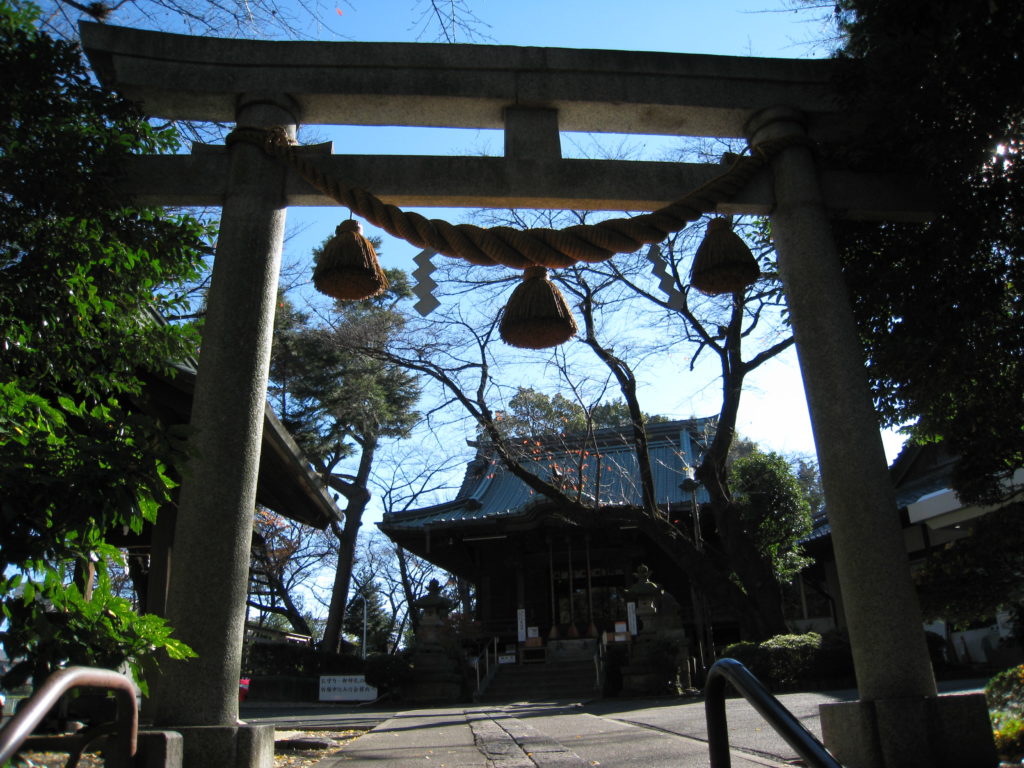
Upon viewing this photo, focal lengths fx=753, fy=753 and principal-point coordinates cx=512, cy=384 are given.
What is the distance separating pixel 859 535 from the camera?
3.68 meters

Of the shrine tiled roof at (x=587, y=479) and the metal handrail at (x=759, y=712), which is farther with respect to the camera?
the shrine tiled roof at (x=587, y=479)

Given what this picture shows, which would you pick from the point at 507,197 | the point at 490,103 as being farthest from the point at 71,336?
the point at 490,103

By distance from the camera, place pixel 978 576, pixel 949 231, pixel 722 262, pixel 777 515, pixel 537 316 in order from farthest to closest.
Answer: pixel 777 515, pixel 978 576, pixel 949 231, pixel 722 262, pixel 537 316

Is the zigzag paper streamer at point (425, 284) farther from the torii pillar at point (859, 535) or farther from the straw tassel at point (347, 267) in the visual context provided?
the torii pillar at point (859, 535)

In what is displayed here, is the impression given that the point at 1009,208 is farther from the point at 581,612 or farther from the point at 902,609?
the point at 581,612

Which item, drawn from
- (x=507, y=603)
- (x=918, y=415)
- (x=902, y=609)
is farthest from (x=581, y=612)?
(x=902, y=609)

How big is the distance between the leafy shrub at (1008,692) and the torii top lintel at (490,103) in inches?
110

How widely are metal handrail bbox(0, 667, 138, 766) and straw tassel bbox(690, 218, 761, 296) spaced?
340cm

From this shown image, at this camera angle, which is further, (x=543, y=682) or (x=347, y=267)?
(x=543, y=682)

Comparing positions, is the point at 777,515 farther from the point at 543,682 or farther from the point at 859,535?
the point at 859,535

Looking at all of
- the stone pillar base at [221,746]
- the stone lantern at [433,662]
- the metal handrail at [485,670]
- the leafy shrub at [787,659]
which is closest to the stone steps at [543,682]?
the metal handrail at [485,670]

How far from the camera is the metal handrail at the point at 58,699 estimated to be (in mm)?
1268

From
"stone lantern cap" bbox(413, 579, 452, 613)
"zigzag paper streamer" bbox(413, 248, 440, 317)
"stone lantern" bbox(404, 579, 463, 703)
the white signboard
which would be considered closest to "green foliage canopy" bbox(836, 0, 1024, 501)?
"zigzag paper streamer" bbox(413, 248, 440, 317)

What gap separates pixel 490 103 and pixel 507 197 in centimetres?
64
